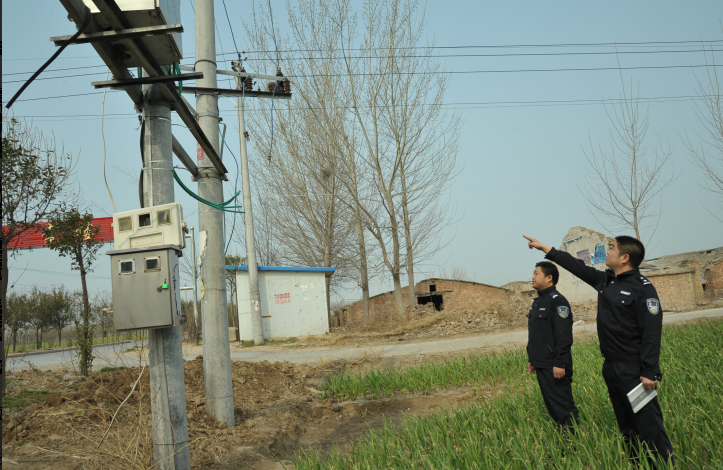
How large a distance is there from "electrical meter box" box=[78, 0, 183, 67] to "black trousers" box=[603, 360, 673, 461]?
3.94m

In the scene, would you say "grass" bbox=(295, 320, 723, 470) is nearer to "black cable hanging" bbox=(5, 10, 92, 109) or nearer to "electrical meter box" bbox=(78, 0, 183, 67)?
"black cable hanging" bbox=(5, 10, 92, 109)

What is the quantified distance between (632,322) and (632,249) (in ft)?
1.72

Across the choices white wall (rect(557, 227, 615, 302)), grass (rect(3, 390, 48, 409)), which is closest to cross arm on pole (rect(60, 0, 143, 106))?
grass (rect(3, 390, 48, 409))

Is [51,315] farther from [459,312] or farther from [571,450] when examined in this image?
[571,450]

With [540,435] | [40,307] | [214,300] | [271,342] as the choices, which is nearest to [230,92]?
[214,300]

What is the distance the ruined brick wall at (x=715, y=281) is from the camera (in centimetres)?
2638

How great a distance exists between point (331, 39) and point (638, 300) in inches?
784

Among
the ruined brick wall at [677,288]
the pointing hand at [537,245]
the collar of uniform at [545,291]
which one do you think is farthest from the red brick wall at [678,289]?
the pointing hand at [537,245]

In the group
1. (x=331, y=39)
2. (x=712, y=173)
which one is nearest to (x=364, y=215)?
(x=331, y=39)

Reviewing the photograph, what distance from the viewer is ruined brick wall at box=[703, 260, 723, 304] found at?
2638 centimetres

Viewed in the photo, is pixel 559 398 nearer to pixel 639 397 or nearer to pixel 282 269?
pixel 639 397

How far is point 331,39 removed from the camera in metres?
20.9

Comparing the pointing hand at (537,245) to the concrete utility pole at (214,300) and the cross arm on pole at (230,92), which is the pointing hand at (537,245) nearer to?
the concrete utility pole at (214,300)

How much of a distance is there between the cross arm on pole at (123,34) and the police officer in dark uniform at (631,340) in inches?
133
